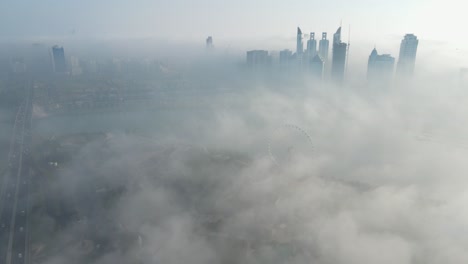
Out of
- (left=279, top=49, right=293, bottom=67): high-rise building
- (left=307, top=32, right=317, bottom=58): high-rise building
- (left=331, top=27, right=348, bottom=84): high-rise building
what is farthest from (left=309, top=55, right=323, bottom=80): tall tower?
(left=307, top=32, right=317, bottom=58): high-rise building

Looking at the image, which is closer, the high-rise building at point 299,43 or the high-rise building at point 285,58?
the high-rise building at point 285,58

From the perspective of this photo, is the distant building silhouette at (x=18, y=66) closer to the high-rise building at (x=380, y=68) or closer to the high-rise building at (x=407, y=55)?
the high-rise building at (x=380, y=68)

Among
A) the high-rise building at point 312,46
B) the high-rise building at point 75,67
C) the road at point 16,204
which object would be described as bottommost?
the road at point 16,204

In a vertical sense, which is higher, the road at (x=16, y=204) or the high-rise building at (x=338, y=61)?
the high-rise building at (x=338, y=61)

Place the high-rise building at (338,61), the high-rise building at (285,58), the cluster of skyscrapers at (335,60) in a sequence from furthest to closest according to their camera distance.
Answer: the high-rise building at (285,58), the cluster of skyscrapers at (335,60), the high-rise building at (338,61)

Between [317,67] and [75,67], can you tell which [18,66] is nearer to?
[75,67]

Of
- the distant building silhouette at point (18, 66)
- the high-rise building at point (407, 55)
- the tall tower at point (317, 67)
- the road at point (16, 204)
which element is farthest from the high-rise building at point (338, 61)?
the distant building silhouette at point (18, 66)

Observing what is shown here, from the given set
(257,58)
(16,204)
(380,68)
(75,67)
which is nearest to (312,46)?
(257,58)

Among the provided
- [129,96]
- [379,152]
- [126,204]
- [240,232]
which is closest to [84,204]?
[126,204]
